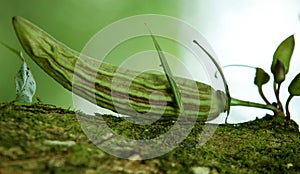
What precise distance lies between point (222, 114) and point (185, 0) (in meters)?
2.08

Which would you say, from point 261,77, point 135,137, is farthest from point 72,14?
point 135,137

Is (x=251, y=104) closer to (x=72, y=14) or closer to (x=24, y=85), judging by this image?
(x=24, y=85)

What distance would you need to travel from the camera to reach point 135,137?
0.68m

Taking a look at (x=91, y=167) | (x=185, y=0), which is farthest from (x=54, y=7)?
(x=91, y=167)

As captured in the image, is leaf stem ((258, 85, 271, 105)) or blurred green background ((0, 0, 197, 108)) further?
blurred green background ((0, 0, 197, 108))

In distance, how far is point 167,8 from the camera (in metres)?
2.71

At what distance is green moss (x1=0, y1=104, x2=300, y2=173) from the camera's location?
53cm

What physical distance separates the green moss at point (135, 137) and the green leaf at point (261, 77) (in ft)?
0.32

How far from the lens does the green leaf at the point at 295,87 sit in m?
0.86

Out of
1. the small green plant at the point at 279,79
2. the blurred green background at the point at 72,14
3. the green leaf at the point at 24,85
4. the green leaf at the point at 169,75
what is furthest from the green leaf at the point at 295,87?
the blurred green background at the point at 72,14

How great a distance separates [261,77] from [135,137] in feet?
1.19

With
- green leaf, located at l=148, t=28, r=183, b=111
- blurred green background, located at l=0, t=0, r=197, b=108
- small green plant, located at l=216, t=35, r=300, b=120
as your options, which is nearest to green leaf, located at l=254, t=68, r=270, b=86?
small green plant, located at l=216, t=35, r=300, b=120

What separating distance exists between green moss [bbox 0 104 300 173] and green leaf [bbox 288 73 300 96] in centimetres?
6

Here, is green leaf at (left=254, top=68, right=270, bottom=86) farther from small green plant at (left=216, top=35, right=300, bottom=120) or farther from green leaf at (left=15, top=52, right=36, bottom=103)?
green leaf at (left=15, top=52, right=36, bottom=103)
